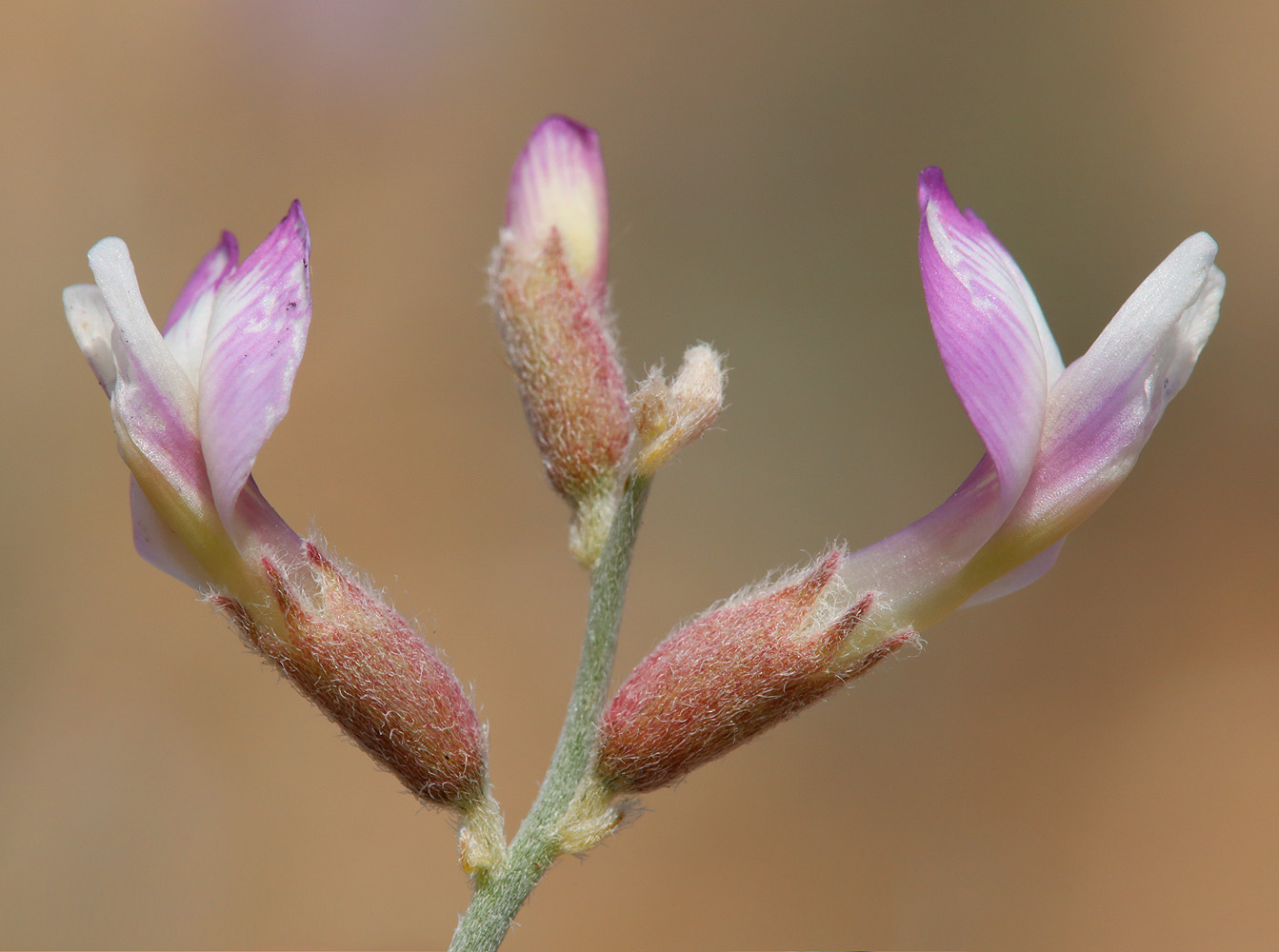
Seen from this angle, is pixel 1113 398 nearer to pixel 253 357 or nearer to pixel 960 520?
pixel 960 520

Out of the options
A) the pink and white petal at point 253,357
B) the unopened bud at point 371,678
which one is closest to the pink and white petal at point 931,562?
the unopened bud at point 371,678

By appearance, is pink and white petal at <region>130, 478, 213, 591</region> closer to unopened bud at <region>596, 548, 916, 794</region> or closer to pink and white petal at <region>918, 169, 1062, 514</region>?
unopened bud at <region>596, 548, 916, 794</region>

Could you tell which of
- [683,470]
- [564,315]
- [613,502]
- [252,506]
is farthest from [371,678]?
[683,470]

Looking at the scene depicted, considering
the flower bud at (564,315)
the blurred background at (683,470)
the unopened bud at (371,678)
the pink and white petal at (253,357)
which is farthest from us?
the blurred background at (683,470)

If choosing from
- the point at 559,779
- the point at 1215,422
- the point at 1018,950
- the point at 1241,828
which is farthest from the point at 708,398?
the point at 1215,422

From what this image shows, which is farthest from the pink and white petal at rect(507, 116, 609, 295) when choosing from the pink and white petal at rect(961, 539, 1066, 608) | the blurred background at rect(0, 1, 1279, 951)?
the blurred background at rect(0, 1, 1279, 951)

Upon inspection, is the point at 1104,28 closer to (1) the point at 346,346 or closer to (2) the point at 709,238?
(2) the point at 709,238

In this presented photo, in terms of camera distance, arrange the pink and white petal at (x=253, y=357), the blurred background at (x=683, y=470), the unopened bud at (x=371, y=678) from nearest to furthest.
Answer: the pink and white petal at (x=253, y=357), the unopened bud at (x=371, y=678), the blurred background at (x=683, y=470)

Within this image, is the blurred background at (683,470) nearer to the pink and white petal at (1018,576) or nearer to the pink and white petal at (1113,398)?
the pink and white petal at (1018,576)
